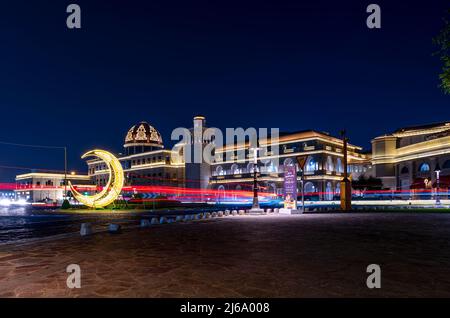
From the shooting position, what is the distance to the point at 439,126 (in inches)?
2790

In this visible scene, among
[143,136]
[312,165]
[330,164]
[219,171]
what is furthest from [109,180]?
[143,136]

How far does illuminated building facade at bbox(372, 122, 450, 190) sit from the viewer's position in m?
62.0

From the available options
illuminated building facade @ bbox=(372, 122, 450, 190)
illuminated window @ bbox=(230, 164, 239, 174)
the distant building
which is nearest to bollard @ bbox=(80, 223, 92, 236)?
illuminated building facade @ bbox=(372, 122, 450, 190)

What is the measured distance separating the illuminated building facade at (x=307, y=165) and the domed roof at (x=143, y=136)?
1616 inches

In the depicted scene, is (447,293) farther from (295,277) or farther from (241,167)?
(241,167)

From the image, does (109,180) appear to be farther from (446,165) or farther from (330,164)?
(330,164)

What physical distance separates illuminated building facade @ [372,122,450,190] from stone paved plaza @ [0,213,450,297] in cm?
5061

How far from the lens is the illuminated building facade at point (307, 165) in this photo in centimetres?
8000

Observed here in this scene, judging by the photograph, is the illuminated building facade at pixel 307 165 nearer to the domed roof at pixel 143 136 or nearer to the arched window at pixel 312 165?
the arched window at pixel 312 165

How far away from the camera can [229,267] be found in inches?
303

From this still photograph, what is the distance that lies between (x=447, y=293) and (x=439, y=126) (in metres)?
75.9

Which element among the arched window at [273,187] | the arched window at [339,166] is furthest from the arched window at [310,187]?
the arched window at [339,166]

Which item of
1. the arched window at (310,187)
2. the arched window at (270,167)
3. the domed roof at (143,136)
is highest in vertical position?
the domed roof at (143,136)
